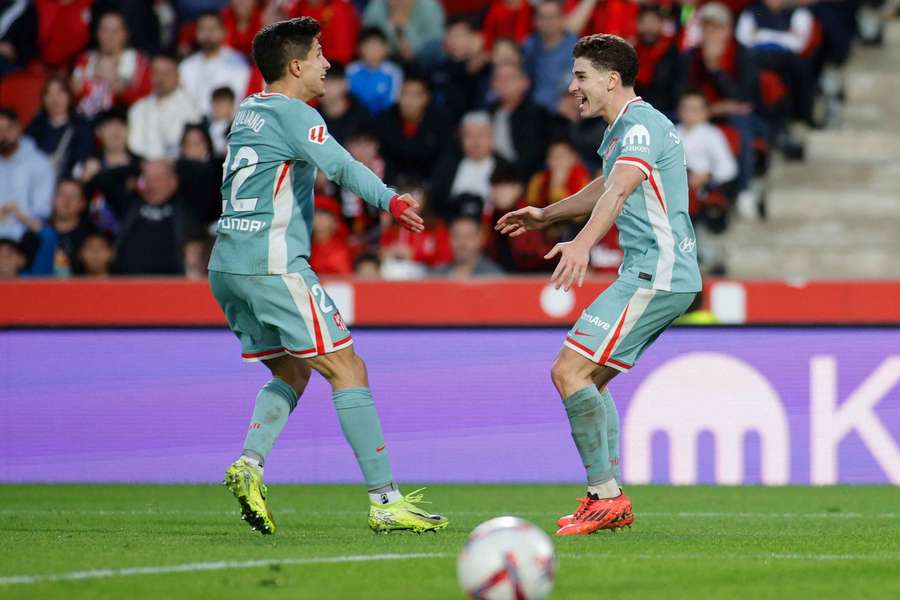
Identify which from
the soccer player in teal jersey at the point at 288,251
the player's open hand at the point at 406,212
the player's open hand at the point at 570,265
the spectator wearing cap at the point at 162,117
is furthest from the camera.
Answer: the spectator wearing cap at the point at 162,117

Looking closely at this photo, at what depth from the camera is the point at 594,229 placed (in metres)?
6.39

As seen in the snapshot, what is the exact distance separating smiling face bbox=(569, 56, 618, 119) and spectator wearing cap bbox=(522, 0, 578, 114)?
6679mm

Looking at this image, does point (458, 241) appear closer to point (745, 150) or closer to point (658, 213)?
point (745, 150)

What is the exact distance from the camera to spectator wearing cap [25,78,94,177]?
14164mm

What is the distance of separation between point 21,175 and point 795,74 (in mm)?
6668

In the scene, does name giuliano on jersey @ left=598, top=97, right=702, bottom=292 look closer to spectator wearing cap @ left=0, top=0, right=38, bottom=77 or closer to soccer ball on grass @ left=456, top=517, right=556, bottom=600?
soccer ball on grass @ left=456, top=517, right=556, bottom=600

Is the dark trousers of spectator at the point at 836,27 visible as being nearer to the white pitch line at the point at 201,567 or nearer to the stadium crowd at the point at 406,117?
the stadium crowd at the point at 406,117

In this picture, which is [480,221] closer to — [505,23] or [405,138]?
[405,138]

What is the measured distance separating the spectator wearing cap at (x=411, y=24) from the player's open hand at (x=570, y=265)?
852cm

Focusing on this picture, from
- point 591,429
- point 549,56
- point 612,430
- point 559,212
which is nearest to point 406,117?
point 549,56

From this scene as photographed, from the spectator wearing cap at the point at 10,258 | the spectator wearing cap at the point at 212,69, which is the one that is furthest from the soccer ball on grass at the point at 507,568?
the spectator wearing cap at the point at 212,69

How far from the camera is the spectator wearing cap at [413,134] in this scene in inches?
526

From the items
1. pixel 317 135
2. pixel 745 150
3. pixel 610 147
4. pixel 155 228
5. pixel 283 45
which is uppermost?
pixel 283 45

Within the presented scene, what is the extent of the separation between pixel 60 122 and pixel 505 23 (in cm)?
412
